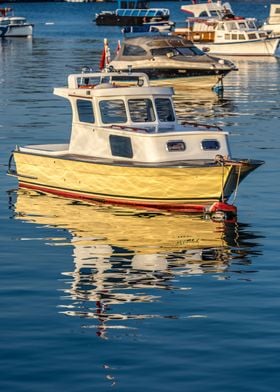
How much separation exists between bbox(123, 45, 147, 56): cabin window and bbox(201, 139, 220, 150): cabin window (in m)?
43.0

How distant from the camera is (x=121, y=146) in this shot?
37250mm

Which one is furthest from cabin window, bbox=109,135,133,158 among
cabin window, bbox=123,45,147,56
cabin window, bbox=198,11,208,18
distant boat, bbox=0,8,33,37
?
distant boat, bbox=0,8,33,37

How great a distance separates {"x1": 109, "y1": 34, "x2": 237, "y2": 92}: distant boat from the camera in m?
77.1

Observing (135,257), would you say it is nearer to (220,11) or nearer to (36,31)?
(220,11)

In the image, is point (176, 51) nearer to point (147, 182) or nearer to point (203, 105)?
point (203, 105)

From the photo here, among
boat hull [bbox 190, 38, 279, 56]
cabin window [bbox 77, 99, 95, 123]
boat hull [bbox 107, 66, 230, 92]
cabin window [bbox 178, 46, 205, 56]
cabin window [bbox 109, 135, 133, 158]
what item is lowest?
boat hull [bbox 190, 38, 279, 56]

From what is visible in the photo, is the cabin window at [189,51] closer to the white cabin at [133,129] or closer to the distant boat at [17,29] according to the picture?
the white cabin at [133,129]

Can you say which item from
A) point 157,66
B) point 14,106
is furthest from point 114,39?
point 14,106

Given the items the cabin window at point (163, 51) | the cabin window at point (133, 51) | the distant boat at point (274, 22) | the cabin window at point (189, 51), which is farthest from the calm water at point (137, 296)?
the distant boat at point (274, 22)

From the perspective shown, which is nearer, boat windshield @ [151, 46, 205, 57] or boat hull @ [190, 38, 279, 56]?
boat windshield @ [151, 46, 205, 57]

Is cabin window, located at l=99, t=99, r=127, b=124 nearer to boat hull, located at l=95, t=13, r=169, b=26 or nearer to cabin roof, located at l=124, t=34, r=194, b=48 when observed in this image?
cabin roof, located at l=124, t=34, r=194, b=48

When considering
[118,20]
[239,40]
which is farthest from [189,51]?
[118,20]

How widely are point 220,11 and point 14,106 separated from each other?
191 feet

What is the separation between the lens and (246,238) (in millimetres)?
33656
